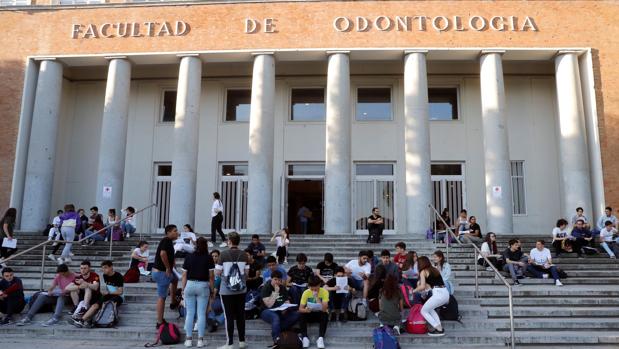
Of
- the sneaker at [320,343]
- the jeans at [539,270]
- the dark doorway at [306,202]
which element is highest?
the dark doorway at [306,202]

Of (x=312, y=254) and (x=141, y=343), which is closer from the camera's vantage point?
(x=141, y=343)

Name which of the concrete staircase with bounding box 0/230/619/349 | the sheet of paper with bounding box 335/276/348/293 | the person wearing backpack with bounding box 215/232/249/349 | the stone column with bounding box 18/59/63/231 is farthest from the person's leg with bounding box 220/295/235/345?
the stone column with bounding box 18/59/63/231

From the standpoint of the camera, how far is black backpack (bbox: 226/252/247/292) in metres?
7.81

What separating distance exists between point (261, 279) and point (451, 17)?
11.6 meters

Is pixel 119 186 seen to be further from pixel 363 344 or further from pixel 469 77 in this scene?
pixel 469 77

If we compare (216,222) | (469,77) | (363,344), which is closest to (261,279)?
(363,344)

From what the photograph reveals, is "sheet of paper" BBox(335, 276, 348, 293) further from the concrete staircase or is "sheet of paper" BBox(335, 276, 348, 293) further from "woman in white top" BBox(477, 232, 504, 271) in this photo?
"woman in white top" BBox(477, 232, 504, 271)

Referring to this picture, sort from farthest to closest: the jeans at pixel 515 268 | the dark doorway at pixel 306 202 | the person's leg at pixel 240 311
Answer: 1. the dark doorway at pixel 306 202
2. the jeans at pixel 515 268
3. the person's leg at pixel 240 311

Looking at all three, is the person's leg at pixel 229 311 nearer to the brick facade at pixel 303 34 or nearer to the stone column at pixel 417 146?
the stone column at pixel 417 146

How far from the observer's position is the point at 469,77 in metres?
19.7

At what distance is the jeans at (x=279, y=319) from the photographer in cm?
841

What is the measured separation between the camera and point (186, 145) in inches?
669

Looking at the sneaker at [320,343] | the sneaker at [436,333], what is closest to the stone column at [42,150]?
the sneaker at [320,343]

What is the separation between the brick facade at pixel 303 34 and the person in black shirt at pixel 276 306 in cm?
1043
